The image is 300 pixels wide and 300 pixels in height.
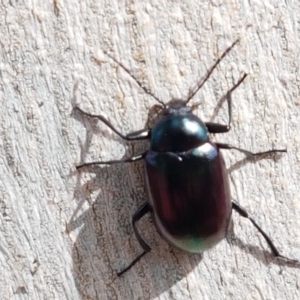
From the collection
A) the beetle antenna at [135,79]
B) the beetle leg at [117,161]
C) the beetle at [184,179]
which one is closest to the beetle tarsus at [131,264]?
the beetle at [184,179]

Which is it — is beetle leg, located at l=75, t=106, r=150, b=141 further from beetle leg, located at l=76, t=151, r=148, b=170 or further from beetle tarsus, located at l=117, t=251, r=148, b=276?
beetle tarsus, located at l=117, t=251, r=148, b=276

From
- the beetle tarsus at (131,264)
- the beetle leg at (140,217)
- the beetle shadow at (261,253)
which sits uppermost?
the beetle leg at (140,217)

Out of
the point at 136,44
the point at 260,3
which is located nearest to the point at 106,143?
the point at 136,44

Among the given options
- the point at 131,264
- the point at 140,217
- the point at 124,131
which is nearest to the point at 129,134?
the point at 124,131

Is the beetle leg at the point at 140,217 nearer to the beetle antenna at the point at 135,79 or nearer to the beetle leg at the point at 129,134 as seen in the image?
the beetle leg at the point at 129,134

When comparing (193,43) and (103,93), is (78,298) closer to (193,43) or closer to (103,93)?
(103,93)

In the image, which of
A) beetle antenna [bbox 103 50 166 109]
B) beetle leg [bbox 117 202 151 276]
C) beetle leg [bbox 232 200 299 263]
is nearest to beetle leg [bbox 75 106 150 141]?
beetle antenna [bbox 103 50 166 109]

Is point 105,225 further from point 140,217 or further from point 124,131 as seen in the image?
point 124,131
